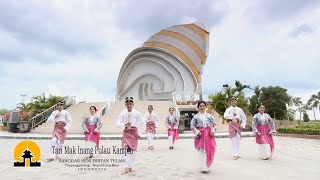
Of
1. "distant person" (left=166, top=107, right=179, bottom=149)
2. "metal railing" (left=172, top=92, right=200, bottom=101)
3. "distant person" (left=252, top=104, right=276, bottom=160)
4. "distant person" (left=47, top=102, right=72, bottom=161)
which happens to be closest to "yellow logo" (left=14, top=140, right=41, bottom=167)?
"distant person" (left=47, top=102, right=72, bottom=161)

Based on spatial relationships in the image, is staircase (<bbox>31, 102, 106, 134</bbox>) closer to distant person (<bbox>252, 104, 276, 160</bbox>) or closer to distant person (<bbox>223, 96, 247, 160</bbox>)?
distant person (<bbox>223, 96, 247, 160</bbox>)

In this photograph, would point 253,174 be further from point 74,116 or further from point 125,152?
point 74,116

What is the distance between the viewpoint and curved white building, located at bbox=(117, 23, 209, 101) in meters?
34.3

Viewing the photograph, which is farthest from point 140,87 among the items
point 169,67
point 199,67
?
point 199,67

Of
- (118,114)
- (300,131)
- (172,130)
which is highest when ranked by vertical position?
(118,114)

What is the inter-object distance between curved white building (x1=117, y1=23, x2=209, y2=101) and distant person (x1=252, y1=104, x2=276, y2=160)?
25185 millimetres

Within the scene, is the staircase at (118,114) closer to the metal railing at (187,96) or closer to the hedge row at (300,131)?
the metal railing at (187,96)

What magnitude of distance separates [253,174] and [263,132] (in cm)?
275

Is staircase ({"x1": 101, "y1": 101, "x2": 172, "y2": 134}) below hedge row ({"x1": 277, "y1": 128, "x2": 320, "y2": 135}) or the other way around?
the other way around

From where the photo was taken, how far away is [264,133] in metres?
8.15

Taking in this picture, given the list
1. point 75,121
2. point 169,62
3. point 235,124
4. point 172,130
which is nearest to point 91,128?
point 172,130

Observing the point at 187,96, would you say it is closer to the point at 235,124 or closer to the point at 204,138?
the point at 235,124

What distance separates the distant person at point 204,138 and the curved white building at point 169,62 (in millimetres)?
27105

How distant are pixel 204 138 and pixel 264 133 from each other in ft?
9.31
